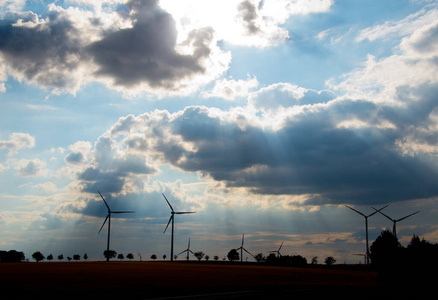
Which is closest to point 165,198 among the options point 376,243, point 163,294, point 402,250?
point 376,243

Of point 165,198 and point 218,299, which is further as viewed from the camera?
point 165,198

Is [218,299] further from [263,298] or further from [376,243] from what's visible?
[376,243]

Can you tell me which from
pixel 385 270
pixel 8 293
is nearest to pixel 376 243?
pixel 385 270

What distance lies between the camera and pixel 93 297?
52.7m

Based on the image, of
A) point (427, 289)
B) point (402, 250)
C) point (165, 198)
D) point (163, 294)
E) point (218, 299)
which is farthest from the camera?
point (165, 198)

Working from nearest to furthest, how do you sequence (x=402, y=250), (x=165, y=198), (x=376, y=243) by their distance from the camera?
(x=402, y=250)
(x=376, y=243)
(x=165, y=198)

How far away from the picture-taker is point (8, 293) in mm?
55156

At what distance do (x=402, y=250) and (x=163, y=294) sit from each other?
51.5 meters

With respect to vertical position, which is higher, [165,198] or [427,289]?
[165,198]

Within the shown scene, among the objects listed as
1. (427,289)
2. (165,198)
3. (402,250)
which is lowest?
(427,289)

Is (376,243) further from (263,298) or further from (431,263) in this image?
(263,298)

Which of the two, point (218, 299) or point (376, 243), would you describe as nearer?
point (218, 299)

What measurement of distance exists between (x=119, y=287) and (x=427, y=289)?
5372 cm

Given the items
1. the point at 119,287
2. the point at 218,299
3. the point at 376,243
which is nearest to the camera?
the point at 218,299
